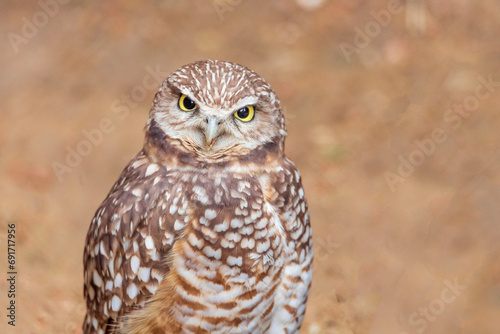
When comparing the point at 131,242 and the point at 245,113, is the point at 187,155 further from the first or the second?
the point at 131,242

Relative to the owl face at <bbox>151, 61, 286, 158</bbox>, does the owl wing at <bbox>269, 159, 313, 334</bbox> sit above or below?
below

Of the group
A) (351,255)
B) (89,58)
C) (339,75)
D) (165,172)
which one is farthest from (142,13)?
(165,172)

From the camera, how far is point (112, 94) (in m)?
7.66

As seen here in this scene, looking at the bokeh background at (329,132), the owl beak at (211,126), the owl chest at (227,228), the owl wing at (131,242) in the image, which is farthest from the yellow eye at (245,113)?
the bokeh background at (329,132)

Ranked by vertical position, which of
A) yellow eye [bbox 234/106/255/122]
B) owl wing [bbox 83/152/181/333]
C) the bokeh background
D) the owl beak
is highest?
the bokeh background

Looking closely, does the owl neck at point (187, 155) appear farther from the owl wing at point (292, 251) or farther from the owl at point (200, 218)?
the owl wing at point (292, 251)

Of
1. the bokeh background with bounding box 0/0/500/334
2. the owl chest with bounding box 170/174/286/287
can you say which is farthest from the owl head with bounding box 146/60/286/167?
the bokeh background with bounding box 0/0/500/334

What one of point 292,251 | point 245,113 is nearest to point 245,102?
point 245,113

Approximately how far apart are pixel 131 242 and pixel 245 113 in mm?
853

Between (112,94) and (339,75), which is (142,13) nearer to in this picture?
(112,94)

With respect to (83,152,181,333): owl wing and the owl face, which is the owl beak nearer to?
the owl face

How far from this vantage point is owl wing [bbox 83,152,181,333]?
3314mm

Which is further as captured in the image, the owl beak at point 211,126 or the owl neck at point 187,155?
the owl neck at point 187,155

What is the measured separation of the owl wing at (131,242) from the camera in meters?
3.31
